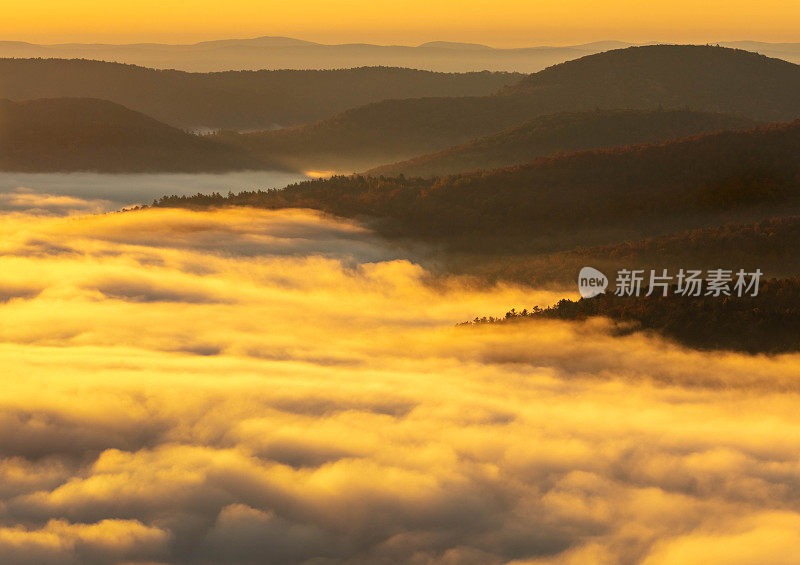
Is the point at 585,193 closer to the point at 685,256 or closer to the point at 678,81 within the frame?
the point at 685,256

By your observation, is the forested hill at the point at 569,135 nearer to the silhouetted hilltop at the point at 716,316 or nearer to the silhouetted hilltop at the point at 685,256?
the silhouetted hilltop at the point at 685,256

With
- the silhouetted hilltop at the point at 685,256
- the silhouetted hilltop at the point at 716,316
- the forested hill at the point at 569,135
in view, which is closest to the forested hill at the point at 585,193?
the silhouetted hilltop at the point at 685,256

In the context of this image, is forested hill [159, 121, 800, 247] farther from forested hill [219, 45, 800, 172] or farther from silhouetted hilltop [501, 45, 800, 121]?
silhouetted hilltop [501, 45, 800, 121]

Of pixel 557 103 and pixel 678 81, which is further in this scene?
pixel 678 81

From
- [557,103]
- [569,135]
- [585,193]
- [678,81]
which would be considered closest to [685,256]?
[585,193]

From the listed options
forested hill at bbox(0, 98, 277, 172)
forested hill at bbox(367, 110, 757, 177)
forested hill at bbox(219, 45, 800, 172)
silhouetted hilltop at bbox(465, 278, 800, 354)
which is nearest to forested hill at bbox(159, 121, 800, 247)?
silhouetted hilltop at bbox(465, 278, 800, 354)

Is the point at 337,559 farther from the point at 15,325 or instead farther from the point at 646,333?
the point at 15,325

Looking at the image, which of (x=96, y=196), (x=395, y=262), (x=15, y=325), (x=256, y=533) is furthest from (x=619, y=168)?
(x=96, y=196)
